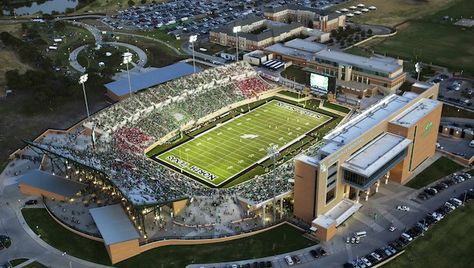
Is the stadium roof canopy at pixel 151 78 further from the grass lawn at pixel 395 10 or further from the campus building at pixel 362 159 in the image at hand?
the grass lawn at pixel 395 10

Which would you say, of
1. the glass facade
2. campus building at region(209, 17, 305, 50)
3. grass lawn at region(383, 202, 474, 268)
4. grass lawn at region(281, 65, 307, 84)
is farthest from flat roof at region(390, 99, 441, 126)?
campus building at region(209, 17, 305, 50)

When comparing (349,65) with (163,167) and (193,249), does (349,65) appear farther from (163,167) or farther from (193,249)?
(193,249)

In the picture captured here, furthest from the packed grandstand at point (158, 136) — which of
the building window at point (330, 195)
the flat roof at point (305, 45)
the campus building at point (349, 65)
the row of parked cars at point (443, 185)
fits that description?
the row of parked cars at point (443, 185)

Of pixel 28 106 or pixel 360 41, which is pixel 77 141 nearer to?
pixel 28 106

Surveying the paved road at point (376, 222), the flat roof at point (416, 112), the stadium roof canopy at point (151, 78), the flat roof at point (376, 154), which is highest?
the flat roof at point (416, 112)

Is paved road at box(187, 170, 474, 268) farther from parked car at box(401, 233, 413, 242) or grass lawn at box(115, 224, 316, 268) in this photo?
grass lawn at box(115, 224, 316, 268)

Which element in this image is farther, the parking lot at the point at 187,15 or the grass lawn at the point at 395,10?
the grass lawn at the point at 395,10
